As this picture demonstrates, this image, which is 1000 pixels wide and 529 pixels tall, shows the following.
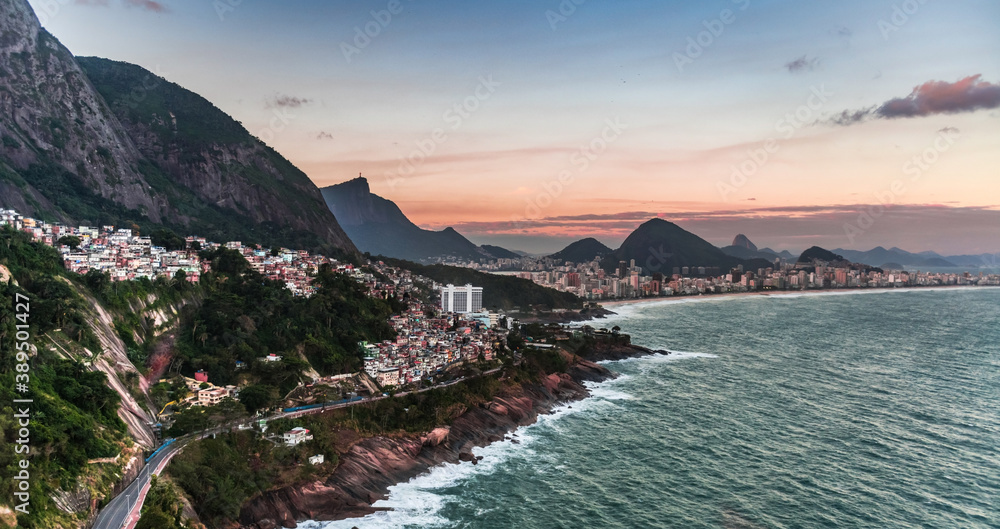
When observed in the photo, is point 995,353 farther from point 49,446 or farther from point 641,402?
point 49,446

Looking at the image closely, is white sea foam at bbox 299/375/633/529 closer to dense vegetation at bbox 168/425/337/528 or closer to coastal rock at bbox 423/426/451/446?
coastal rock at bbox 423/426/451/446

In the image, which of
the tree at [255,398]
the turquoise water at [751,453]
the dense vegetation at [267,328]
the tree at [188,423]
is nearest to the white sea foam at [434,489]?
the turquoise water at [751,453]

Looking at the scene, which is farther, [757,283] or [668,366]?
[757,283]

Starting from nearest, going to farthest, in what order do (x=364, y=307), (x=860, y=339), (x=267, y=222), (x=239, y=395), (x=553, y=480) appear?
(x=553, y=480), (x=239, y=395), (x=364, y=307), (x=860, y=339), (x=267, y=222)

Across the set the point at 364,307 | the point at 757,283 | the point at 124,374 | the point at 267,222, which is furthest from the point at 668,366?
the point at 757,283

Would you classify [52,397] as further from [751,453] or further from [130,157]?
[130,157]

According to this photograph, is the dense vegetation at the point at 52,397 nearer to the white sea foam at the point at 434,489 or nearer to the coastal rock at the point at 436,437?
the white sea foam at the point at 434,489

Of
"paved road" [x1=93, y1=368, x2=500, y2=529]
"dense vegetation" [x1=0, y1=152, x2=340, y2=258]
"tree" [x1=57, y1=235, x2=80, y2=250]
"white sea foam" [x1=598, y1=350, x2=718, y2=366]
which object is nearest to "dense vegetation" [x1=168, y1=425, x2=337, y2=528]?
"paved road" [x1=93, y1=368, x2=500, y2=529]
